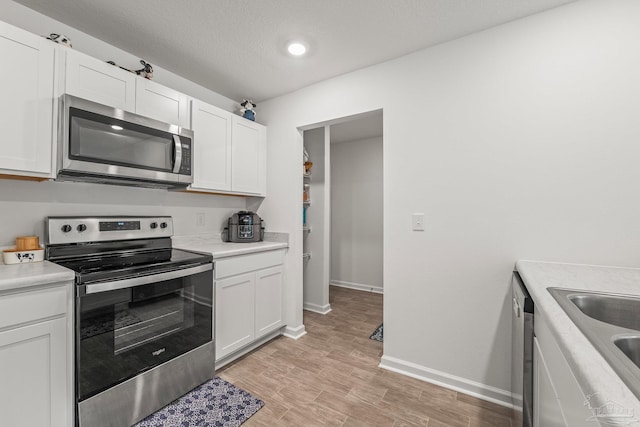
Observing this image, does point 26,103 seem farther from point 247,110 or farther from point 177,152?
point 247,110

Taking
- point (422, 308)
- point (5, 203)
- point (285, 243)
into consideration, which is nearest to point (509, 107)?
point (422, 308)

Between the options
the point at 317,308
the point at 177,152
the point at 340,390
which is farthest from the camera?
the point at 317,308

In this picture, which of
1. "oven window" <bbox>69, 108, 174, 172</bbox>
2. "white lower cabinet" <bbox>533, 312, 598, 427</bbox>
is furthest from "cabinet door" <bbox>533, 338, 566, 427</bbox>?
"oven window" <bbox>69, 108, 174, 172</bbox>

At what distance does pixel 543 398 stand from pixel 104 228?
2.57 m

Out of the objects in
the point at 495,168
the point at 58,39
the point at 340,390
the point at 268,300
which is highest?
the point at 58,39

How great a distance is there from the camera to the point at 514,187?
1.74 m

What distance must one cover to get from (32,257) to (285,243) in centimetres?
177

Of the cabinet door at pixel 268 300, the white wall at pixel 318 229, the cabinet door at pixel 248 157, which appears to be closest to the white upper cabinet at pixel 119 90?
the cabinet door at pixel 248 157

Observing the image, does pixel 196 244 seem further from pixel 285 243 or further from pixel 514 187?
pixel 514 187

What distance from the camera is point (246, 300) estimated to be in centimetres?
230

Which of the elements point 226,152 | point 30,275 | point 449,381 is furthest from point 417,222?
point 30,275

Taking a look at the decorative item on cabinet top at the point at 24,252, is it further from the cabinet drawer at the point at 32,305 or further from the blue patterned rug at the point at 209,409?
the blue patterned rug at the point at 209,409

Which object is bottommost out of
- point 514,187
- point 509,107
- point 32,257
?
point 32,257

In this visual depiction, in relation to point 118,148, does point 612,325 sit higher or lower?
lower
